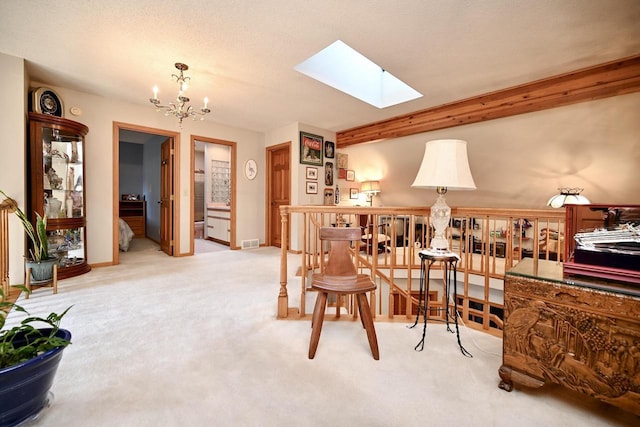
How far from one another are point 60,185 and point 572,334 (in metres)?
5.10

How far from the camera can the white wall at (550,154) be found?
2994 mm

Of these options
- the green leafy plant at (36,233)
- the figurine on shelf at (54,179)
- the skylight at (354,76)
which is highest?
the skylight at (354,76)

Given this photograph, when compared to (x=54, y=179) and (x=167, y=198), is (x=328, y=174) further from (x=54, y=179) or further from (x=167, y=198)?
(x=54, y=179)

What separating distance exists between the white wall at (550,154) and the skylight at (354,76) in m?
1.12

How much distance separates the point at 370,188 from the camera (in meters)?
5.59

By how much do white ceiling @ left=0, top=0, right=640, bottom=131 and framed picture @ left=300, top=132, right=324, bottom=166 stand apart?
1532mm

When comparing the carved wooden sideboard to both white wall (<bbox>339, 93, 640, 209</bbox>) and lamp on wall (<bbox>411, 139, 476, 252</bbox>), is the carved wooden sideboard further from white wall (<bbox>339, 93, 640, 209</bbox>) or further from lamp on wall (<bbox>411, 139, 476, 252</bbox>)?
white wall (<bbox>339, 93, 640, 209</bbox>)

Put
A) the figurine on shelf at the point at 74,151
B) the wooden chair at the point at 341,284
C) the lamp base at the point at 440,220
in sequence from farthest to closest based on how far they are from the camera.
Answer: the figurine on shelf at the point at 74,151, the lamp base at the point at 440,220, the wooden chair at the point at 341,284

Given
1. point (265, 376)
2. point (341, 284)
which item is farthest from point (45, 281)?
point (341, 284)

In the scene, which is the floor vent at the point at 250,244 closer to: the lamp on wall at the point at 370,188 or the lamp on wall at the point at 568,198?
the lamp on wall at the point at 370,188

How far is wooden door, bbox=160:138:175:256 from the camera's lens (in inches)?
181

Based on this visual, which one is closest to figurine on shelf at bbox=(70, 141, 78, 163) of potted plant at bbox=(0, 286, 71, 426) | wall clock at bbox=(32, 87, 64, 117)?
wall clock at bbox=(32, 87, 64, 117)

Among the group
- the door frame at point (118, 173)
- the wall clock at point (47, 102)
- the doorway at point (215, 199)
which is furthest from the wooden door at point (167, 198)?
the wall clock at point (47, 102)

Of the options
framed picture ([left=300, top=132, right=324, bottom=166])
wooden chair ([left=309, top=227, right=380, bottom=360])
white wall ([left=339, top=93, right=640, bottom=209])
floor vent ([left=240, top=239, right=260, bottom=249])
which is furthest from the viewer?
floor vent ([left=240, top=239, right=260, bottom=249])
